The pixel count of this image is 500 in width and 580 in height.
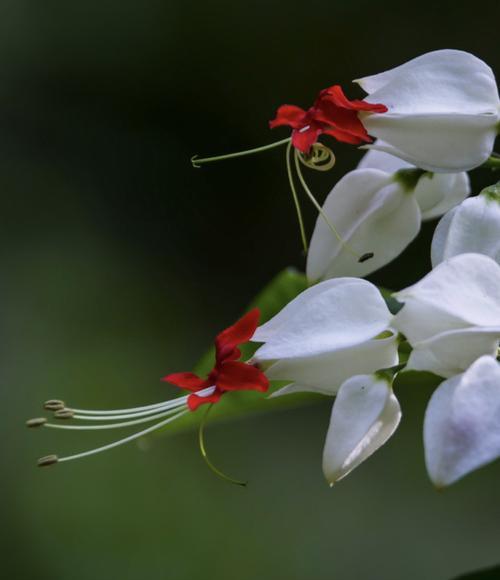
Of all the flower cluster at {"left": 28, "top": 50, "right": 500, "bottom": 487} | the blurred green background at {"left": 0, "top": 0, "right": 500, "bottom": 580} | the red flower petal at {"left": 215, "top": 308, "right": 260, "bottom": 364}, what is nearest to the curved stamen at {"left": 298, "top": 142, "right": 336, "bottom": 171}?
the flower cluster at {"left": 28, "top": 50, "right": 500, "bottom": 487}

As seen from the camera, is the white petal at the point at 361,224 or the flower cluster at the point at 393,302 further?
the white petal at the point at 361,224

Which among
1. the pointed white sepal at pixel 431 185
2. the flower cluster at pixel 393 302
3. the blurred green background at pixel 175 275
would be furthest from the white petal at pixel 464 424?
the blurred green background at pixel 175 275

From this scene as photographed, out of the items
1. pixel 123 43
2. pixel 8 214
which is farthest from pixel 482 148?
pixel 123 43

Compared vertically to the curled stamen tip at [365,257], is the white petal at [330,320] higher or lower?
higher

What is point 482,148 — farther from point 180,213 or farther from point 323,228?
point 180,213

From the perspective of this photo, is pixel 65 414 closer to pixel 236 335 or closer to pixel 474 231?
pixel 236 335

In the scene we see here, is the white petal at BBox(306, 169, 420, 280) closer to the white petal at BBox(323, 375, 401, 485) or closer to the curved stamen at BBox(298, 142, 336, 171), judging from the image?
the curved stamen at BBox(298, 142, 336, 171)

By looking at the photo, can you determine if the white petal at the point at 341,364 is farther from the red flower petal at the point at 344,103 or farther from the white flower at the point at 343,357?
the red flower petal at the point at 344,103
